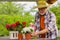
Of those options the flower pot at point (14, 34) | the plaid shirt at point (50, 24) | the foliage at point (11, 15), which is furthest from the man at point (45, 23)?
the foliage at point (11, 15)

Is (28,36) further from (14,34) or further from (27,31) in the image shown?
(14,34)

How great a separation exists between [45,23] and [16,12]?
35.7 inches

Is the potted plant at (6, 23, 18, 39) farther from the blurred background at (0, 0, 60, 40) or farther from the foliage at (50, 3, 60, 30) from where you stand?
the foliage at (50, 3, 60, 30)

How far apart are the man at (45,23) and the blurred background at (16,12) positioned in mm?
530

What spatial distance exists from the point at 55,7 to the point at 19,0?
0.77 meters

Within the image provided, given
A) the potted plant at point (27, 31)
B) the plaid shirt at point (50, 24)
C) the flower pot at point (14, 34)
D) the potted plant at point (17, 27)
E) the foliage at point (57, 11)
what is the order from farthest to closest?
the foliage at point (57, 11)
the plaid shirt at point (50, 24)
the flower pot at point (14, 34)
the potted plant at point (17, 27)
the potted plant at point (27, 31)

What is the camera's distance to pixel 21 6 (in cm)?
438

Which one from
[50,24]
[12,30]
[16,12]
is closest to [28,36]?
[12,30]

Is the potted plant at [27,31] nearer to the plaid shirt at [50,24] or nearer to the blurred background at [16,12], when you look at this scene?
the plaid shirt at [50,24]

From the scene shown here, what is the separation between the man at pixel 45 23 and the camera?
11.8ft

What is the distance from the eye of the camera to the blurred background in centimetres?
431

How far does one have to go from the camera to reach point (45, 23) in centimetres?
368

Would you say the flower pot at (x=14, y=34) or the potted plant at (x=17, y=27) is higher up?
the potted plant at (x=17, y=27)

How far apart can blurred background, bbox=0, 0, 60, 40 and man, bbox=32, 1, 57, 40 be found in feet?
1.74
